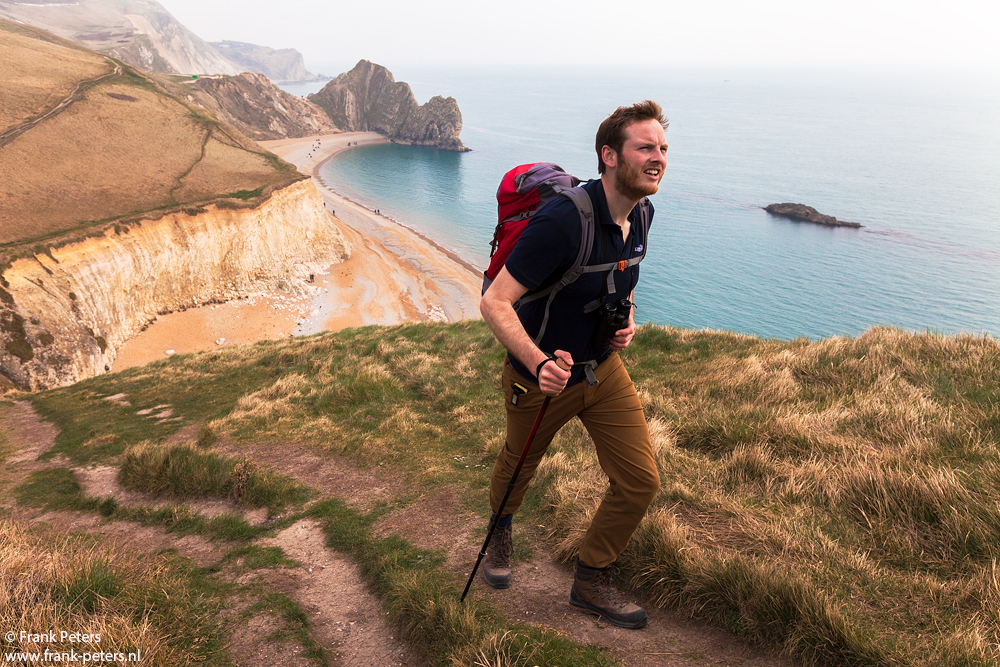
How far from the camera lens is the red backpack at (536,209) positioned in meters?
2.91

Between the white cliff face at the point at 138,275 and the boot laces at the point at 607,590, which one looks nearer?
the boot laces at the point at 607,590

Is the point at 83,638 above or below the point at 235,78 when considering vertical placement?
below

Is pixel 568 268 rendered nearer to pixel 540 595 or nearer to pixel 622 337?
pixel 622 337

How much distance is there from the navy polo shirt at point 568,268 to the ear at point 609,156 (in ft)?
0.41

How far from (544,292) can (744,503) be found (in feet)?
9.26

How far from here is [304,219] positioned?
48.0 metres

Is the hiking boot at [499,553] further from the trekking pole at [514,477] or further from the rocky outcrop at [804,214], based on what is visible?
the rocky outcrop at [804,214]

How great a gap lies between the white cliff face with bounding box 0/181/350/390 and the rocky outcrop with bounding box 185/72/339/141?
7539 cm

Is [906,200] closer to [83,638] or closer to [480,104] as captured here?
[83,638]

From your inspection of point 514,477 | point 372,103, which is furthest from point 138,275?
point 372,103

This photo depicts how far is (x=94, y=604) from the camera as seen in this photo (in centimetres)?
306

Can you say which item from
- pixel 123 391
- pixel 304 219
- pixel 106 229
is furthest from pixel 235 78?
pixel 123 391

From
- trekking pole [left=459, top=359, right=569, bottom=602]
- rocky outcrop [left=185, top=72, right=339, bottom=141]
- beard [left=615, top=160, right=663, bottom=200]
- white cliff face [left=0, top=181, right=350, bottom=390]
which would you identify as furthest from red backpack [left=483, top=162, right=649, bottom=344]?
rocky outcrop [left=185, top=72, right=339, bottom=141]

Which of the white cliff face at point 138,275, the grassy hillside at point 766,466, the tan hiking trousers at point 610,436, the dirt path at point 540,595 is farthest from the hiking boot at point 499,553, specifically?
the white cliff face at point 138,275
